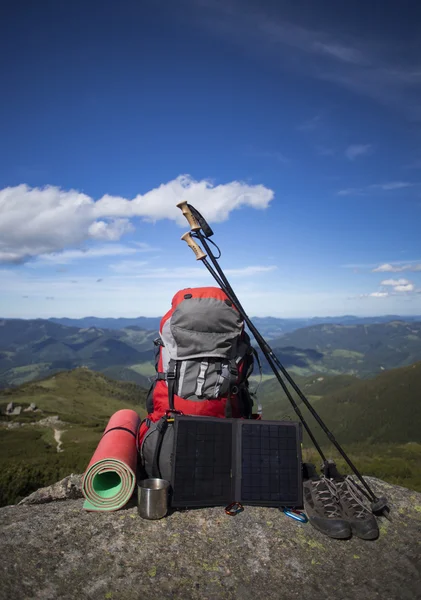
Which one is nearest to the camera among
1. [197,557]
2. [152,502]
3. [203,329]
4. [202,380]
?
Answer: [197,557]

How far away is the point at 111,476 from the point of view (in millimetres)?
7207

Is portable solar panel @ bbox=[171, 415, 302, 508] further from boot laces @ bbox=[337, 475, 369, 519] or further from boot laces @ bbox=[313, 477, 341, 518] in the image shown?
boot laces @ bbox=[337, 475, 369, 519]

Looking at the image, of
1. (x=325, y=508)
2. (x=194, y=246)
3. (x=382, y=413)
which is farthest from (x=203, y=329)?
(x=382, y=413)

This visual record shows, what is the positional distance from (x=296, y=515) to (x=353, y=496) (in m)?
1.07

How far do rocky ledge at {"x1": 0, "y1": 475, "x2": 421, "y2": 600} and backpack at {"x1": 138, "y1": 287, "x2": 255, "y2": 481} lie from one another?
1.63 m

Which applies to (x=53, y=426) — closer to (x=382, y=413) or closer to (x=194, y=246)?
(x=194, y=246)

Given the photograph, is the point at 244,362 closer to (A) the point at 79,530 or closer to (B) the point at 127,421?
(B) the point at 127,421

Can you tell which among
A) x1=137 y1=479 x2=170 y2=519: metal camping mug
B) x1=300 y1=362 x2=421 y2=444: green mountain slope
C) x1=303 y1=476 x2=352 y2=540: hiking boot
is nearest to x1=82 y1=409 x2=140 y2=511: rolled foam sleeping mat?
x1=137 y1=479 x2=170 y2=519: metal camping mug

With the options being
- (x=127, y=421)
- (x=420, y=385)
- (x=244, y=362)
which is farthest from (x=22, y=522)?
(x=420, y=385)

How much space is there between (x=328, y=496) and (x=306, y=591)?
2.05 meters

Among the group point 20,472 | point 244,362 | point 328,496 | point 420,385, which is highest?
point 244,362

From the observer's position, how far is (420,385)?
180m

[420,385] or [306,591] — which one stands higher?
[306,591]

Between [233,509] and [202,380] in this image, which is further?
[202,380]
